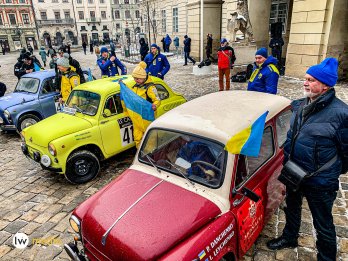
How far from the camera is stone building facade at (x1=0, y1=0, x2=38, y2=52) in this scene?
50.6m

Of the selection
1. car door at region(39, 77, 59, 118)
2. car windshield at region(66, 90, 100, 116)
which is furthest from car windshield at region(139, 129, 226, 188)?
car door at region(39, 77, 59, 118)

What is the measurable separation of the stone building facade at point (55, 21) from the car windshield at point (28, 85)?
53.6 metres

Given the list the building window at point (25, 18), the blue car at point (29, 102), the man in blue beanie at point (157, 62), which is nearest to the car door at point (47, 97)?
the blue car at point (29, 102)

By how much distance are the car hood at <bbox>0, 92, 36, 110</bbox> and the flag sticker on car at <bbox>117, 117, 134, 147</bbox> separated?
12.0ft

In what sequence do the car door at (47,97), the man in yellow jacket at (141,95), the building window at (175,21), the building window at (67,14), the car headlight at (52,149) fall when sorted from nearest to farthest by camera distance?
1. the car headlight at (52,149)
2. the man in yellow jacket at (141,95)
3. the car door at (47,97)
4. the building window at (175,21)
5. the building window at (67,14)

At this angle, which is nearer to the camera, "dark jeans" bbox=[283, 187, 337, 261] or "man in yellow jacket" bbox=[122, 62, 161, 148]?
"dark jeans" bbox=[283, 187, 337, 261]

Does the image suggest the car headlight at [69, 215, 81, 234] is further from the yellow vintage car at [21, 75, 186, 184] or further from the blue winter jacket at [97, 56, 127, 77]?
the blue winter jacket at [97, 56, 127, 77]

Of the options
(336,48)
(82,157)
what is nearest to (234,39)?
(336,48)

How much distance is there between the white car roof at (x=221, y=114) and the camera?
2887 mm

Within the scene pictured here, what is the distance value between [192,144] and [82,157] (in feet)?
9.56

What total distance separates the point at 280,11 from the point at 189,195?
17.6m

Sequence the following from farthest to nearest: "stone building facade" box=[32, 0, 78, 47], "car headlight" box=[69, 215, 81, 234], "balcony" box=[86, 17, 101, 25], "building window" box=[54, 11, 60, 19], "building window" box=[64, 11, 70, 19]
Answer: "balcony" box=[86, 17, 101, 25]
"building window" box=[64, 11, 70, 19]
"building window" box=[54, 11, 60, 19]
"stone building facade" box=[32, 0, 78, 47]
"car headlight" box=[69, 215, 81, 234]

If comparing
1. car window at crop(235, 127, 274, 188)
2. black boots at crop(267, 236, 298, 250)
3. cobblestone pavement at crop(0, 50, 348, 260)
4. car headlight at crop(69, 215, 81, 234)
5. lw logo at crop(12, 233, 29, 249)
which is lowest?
lw logo at crop(12, 233, 29, 249)

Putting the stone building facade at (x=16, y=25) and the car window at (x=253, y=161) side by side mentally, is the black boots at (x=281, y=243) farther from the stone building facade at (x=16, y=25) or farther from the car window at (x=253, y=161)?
the stone building facade at (x=16, y=25)
